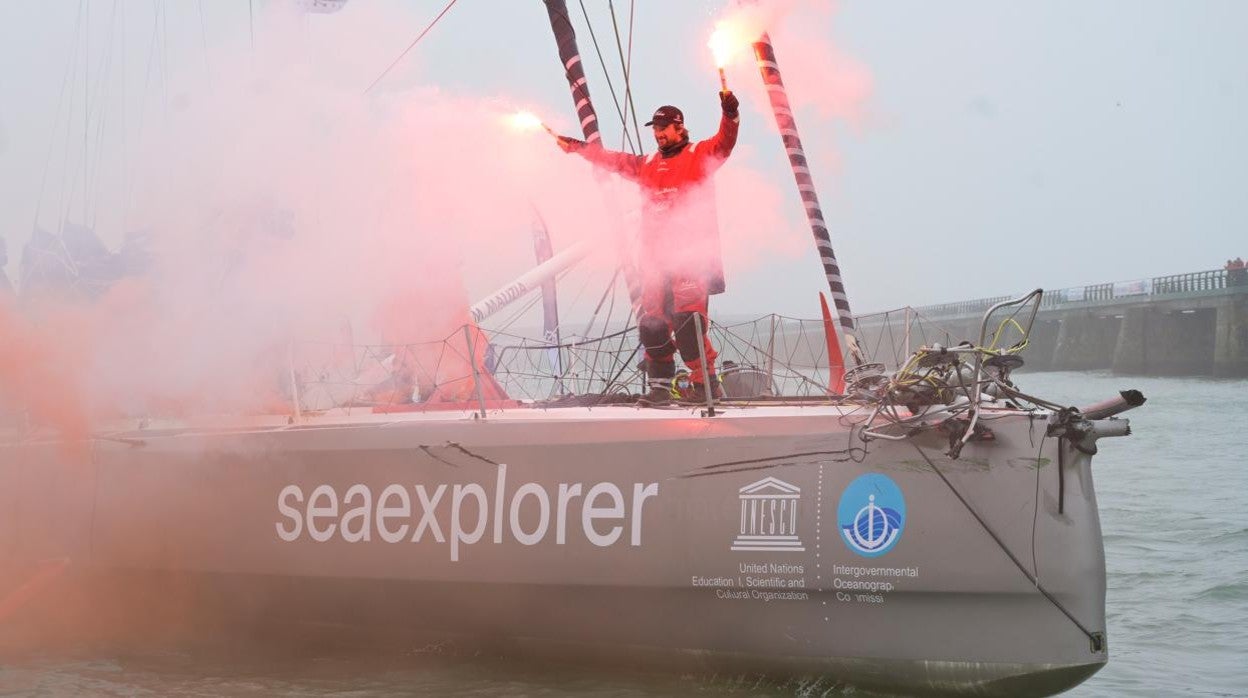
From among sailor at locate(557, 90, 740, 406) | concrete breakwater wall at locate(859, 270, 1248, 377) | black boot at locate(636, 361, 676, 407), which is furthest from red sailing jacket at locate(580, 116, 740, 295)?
concrete breakwater wall at locate(859, 270, 1248, 377)

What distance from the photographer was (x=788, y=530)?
21.0 feet

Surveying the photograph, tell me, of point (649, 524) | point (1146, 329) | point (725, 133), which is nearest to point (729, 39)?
point (725, 133)

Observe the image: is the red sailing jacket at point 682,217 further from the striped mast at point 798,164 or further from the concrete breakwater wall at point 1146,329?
the concrete breakwater wall at point 1146,329

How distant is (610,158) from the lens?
839 cm

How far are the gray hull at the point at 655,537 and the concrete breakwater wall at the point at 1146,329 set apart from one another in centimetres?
3848

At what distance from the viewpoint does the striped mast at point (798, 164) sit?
9.12m

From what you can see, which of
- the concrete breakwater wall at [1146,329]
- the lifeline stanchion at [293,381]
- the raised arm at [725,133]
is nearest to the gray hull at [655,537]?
the lifeline stanchion at [293,381]

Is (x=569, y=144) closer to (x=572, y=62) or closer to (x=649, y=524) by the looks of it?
(x=572, y=62)

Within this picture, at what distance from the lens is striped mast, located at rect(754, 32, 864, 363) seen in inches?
359

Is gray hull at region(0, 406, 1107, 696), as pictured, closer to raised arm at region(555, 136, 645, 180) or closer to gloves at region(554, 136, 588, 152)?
raised arm at region(555, 136, 645, 180)

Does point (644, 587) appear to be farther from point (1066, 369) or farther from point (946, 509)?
point (1066, 369)

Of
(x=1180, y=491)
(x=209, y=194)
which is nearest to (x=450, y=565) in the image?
(x=209, y=194)

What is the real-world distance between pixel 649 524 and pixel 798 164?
3.45 meters

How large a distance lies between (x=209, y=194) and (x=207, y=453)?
283cm
